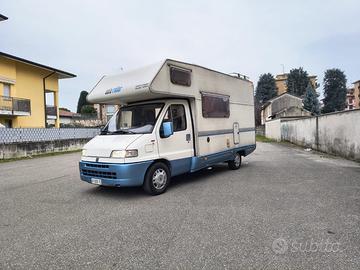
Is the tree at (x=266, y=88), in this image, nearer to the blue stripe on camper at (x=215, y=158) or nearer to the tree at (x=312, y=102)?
the tree at (x=312, y=102)

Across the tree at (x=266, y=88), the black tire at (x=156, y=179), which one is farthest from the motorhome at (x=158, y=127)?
the tree at (x=266, y=88)

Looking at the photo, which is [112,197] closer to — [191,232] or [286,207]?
[191,232]

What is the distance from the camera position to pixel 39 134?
53.8 feet

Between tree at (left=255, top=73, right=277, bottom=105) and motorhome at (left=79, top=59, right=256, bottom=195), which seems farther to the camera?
tree at (left=255, top=73, right=277, bottom=105)

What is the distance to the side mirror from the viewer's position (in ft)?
19.8

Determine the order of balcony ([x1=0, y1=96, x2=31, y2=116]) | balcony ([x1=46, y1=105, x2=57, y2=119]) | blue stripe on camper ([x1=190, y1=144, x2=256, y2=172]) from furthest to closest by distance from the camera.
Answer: balcony ([x1=46, y1=105, x2=57, y2=119]) < balcony ([x1=0, y1=96, x2=31, y2=116]) < blue stripe on camper ([x1=190, y1=144, x2=256, y2=172])

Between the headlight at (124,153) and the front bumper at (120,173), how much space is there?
16 cm

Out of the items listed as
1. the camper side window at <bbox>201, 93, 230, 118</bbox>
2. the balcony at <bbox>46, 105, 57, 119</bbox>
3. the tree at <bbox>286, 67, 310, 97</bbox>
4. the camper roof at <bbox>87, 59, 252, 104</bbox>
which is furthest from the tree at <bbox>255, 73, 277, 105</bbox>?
the camper roof at <bbox>87, 59, 252, 104</bbox>

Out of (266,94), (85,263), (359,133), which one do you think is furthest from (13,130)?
(266,94)

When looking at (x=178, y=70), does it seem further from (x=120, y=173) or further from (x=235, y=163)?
(x=235, y=163)

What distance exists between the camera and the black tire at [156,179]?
5852mm

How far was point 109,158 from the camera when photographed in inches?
222

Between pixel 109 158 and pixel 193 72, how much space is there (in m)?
3.16

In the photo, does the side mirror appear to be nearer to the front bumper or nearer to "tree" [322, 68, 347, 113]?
the front bumper
